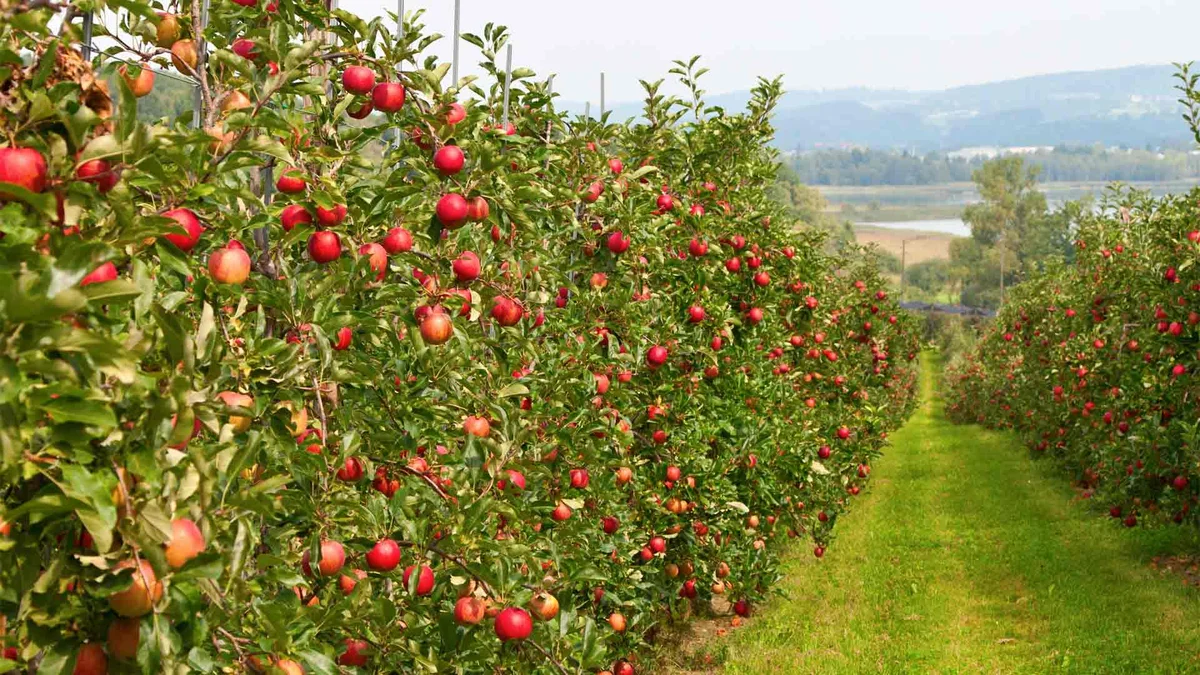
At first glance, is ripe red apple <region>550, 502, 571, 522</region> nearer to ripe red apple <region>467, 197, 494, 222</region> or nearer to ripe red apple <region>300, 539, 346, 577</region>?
ripe red apple <region>467, 197, 494, 222</region>

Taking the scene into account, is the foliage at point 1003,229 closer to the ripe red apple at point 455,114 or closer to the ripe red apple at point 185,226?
the ripe red apple at point 455,114

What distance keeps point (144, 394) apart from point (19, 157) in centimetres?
43

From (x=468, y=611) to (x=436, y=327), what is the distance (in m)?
0.84

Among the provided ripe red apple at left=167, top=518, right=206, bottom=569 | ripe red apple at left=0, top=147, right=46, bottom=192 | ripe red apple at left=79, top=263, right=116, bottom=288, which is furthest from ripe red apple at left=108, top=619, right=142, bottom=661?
ripe red apple at left=0, top=147, right=46, bottom=192

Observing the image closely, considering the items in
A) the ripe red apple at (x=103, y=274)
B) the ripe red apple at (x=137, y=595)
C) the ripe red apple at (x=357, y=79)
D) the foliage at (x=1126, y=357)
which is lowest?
the foliage at (x=1126, y=357)

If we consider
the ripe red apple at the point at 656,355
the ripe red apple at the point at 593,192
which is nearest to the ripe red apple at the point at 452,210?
the ripe red apple at the point at 593,192

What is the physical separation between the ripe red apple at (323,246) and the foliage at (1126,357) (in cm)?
706

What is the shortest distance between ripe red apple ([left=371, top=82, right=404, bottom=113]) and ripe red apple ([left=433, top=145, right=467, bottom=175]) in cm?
19

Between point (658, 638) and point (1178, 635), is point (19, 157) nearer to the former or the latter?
point (658, 638)

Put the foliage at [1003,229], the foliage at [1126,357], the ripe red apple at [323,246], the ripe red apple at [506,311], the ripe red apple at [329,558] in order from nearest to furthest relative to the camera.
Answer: the ripe red apple at [329,558] < the ripe red apple at [323,246] < the ripe red apple at [506,311] < the foliage at [1126,357] < the foliage at [1003,229]

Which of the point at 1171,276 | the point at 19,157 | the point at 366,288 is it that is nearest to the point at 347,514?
the point at 366,288

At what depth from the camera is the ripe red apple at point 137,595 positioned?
1.69 meters

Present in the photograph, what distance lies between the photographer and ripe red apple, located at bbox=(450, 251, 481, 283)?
11.3 ft

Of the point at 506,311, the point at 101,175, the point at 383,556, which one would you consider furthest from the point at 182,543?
the point at 506,311
